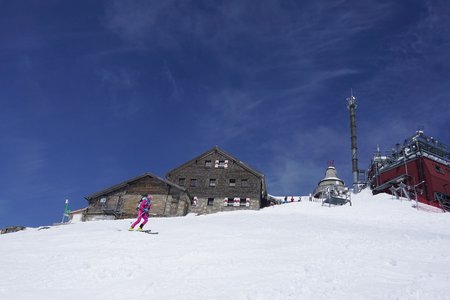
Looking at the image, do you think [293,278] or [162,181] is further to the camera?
[162,181]

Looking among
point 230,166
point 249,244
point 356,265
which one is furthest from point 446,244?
point 230,166

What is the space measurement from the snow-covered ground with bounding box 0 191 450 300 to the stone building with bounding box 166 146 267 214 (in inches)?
1061

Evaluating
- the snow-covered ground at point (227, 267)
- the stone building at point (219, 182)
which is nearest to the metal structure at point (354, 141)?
the stone building at point (219, 182)

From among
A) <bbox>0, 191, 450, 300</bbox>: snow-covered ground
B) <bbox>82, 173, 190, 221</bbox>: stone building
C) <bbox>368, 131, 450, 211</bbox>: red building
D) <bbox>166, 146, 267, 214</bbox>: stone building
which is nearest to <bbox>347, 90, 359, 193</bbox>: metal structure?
<bbox>368, 131, 450, 211</bbox>: red building

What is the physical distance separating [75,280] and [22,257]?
3668 mm

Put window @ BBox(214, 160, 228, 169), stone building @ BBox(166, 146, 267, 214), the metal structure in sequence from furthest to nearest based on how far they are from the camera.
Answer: the metal structure
window @ BBox(214, 160, 228, 169)
stone building @ BBox(166, 146, 267, 214)

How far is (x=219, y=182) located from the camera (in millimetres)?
43906

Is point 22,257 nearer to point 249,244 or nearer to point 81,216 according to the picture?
point 249,244

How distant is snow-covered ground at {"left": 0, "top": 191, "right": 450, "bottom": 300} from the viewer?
26.6 ft

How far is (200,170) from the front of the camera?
148 ft

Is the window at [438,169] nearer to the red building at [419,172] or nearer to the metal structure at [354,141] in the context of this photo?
the red building at [419,172]

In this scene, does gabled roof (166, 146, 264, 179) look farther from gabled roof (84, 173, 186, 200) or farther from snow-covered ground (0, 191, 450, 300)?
snow-covered ground (0, 191, 450, 300)

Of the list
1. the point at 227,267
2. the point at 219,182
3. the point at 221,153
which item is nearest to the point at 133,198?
the point at 219,182

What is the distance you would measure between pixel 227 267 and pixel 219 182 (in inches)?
1331
